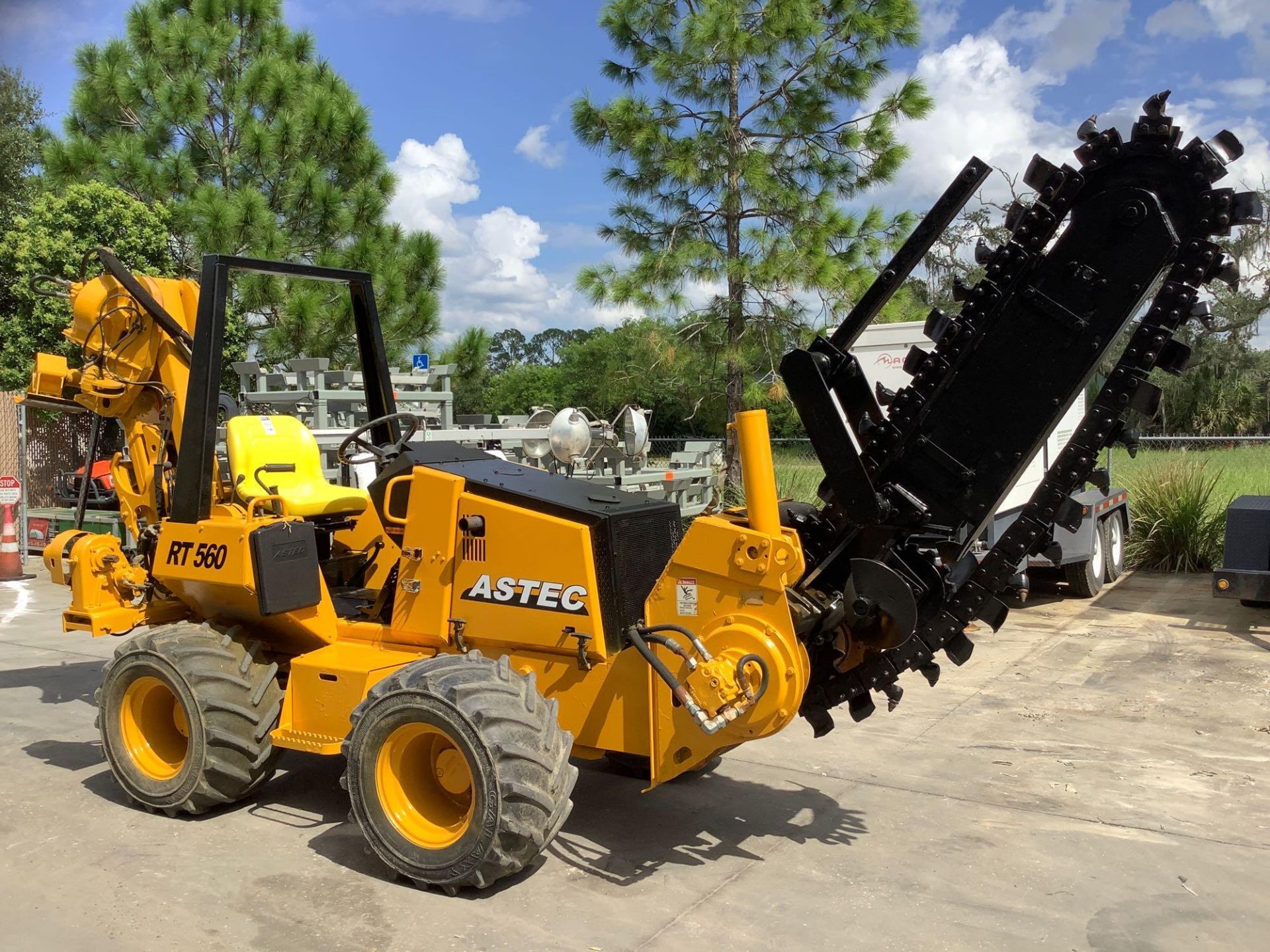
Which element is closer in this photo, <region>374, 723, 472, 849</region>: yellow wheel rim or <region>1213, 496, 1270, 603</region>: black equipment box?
<region>374, 723, 472, 849</region>: yellow wheel rim

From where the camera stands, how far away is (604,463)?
13.1 meters

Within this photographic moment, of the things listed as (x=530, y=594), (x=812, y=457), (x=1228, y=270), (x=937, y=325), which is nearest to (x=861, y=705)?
(x=530, y=594)

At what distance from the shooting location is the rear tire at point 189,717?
5.14 metres

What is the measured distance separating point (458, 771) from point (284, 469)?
7.11 ft

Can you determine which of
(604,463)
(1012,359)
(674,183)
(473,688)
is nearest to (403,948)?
(473,688)

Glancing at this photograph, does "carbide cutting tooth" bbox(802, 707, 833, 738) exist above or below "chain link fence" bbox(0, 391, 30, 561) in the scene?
below

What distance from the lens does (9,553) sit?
1339 cm

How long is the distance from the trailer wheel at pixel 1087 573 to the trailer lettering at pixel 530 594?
8.05 m

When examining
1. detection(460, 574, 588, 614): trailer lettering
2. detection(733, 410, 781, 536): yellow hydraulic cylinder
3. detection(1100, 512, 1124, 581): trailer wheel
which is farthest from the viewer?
detection(1100, 512, 1124, 581): trailer wheel

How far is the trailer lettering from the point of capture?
4.62 m

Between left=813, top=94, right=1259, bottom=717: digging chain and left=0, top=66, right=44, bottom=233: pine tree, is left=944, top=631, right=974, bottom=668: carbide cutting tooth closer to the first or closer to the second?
left=813, top=94, right=1259, bottom=717: digging chain

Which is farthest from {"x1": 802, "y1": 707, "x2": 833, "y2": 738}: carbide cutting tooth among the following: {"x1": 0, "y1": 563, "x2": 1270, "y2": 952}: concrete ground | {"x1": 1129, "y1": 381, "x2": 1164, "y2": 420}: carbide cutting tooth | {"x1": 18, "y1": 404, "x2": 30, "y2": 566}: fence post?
{"x1": 18, "y1": 404, "x2": 30, "y2": 566}: fence post

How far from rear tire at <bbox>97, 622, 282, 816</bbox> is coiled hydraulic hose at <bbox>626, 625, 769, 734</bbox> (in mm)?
2128

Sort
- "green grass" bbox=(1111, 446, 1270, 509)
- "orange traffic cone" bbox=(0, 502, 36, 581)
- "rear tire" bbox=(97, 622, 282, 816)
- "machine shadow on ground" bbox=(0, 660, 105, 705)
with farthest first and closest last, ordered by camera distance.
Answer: "green grass" bbox=(1111, 446, 1270, 509)
"orange traffic cone" bbox=(0, 502, 36, 581)
"machine shadow on ground" bbox=(0, 660, 105, 705)
"rear tire" bbox=(97, 622, 282, 816)
